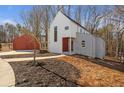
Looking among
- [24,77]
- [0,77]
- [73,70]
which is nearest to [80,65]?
[73,70]

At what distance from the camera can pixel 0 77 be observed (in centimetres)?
564

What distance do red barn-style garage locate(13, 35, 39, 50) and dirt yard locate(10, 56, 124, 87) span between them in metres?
0.32

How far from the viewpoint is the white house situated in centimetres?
613

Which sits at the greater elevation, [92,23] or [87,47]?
[92,23]

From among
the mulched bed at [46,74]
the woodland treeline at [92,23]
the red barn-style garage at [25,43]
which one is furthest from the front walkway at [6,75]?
the woodland treeline at [92,23]

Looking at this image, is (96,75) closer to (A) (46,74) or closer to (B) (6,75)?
(A) (46,74)

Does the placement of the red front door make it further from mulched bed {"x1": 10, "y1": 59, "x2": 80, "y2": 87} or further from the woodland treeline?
the woodland treeline

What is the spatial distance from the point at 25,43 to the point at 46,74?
80 cm

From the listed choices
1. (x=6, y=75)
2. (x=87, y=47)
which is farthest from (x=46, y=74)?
(x=87, y=47)

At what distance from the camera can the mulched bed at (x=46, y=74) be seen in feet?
18.0

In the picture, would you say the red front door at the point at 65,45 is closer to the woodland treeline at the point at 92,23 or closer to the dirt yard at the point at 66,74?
the dirt yard at the point at 66,74

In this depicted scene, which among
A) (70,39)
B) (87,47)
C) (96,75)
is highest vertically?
(70,39)

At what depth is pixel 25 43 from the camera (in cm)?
608

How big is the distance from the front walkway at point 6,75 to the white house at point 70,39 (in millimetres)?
993
